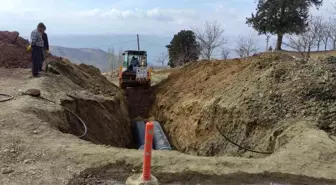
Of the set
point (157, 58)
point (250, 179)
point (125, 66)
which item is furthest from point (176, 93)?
point (157, 58)

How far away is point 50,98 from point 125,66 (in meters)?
11.5

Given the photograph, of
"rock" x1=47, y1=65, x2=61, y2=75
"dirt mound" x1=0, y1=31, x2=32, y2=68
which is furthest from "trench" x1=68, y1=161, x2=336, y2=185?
"dirt mound" x1=0, y1=31, x2=32, y2=68

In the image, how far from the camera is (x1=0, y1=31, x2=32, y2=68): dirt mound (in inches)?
645

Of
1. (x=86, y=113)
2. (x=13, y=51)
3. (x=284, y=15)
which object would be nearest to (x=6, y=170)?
(x=86, y=113)

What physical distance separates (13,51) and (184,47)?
79.9 ft

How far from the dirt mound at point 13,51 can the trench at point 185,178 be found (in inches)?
475

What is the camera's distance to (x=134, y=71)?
858 inches

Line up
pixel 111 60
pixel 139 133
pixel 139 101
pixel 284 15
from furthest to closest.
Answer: pixel 111 60, pixel 284 15, pixel 139 101, pixel 139 133

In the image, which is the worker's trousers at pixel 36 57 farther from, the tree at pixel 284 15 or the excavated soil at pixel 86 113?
the tree at pixel 284 15

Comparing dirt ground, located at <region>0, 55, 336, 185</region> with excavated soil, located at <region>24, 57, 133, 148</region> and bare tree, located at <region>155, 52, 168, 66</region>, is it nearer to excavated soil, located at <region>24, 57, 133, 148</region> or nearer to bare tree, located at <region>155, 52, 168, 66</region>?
excavated soil, located at <region>24, 57, 133, 148</region>

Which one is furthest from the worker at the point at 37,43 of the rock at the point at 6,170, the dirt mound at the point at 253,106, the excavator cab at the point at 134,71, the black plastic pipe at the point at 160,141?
the excavator cab at the point at 134,71

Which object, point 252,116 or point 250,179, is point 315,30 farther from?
point 250,179

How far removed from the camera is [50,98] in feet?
35.7

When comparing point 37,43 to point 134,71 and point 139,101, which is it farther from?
point 134,71
